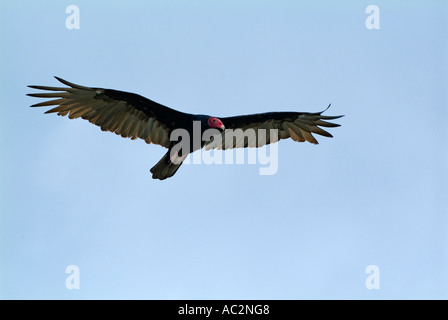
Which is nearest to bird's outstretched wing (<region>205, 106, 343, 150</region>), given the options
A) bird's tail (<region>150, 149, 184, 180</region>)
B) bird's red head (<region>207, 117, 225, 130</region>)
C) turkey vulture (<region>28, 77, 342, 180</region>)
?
Result: turkey vulture (<region>28, 77, 342, 180</region>)

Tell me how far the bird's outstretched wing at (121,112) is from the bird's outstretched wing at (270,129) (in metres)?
0.93

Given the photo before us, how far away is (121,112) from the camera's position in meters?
9.13

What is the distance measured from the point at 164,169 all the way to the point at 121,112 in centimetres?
115

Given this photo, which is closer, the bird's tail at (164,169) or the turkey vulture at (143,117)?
the turkey vulture at (143,117)

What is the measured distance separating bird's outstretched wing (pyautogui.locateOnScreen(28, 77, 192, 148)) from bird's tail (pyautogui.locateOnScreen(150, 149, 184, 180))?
0.97 feet

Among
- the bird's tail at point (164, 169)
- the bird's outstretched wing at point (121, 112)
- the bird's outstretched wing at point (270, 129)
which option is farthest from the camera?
the bird's outstretched wing at point (270, 129)

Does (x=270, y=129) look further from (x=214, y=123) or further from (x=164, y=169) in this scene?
(x=164, y=169)

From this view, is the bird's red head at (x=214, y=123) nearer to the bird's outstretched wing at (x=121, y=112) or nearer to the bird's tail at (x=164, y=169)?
the bird's outstretched wing at (x=121, y=112)

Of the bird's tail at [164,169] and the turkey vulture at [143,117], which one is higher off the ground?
the turkey vulture at [143,117]

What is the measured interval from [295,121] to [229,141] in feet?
3.93

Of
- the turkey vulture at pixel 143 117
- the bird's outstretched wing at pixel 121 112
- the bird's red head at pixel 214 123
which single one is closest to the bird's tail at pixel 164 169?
the turkey vulture at pixel 143 117

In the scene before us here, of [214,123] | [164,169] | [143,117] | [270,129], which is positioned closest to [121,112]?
[143,117]

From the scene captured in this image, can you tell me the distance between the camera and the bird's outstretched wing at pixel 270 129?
968cm
